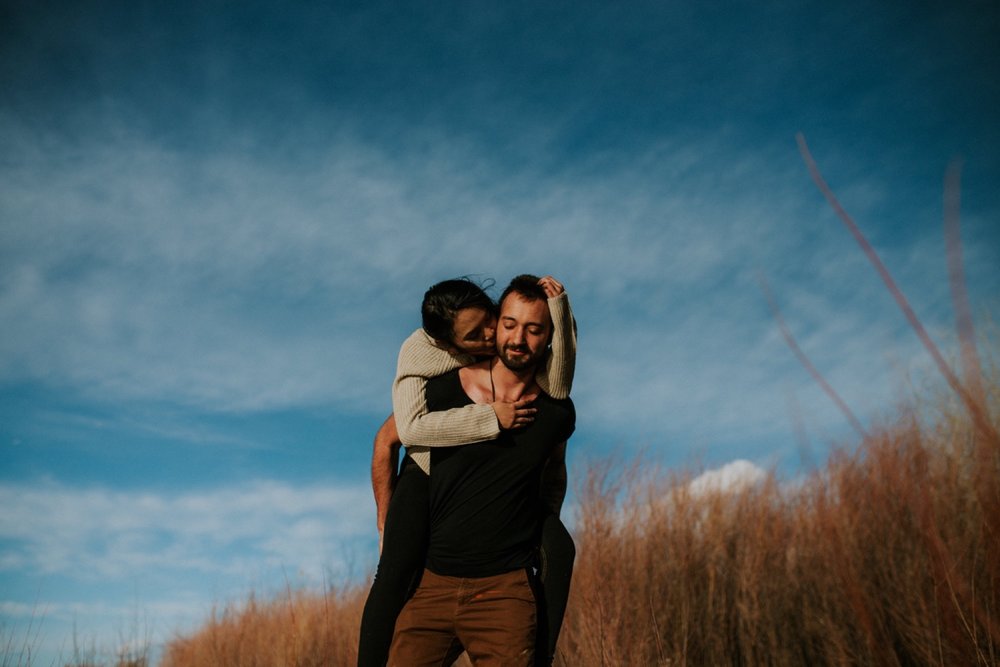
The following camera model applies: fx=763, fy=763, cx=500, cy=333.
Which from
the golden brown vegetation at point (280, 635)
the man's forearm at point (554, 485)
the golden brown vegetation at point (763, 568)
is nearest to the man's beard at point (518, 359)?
the man's forearm at point (554, 485)

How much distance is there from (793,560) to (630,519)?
1493 millimetres

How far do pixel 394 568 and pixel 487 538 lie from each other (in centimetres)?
31

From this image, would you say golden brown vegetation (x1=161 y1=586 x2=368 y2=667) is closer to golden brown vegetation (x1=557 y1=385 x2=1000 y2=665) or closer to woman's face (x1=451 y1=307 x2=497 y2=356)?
golden brown vegetation (x1=557 y1=385 x2=1000 y2=665)

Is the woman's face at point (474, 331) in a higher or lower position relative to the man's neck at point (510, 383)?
higher

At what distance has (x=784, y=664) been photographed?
554cm

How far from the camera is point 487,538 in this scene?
7.93ft

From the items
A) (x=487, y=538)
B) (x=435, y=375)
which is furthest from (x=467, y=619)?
(x=435, y=375)

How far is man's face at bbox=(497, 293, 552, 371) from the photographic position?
240 cm

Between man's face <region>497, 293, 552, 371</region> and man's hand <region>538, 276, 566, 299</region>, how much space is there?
44 mm

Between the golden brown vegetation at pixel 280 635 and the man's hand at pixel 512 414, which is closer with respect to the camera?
the man's hand at pixel 512 414

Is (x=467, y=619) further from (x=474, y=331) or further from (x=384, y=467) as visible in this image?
(x=474, y=331)

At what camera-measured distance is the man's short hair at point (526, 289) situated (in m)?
2.41

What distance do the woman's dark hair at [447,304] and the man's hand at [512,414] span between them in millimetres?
302

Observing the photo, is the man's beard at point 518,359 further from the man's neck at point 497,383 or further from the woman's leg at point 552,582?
the woman's leg at point 552,582
